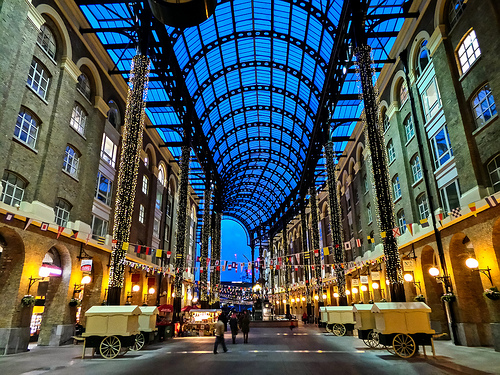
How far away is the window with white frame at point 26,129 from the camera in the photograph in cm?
1608

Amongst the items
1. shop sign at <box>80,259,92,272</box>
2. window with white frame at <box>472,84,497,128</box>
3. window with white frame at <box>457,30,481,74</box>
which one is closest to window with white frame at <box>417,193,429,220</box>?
window with white frame at <box>472,84,497,128</box>

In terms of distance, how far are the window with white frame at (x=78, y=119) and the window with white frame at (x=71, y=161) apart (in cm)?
145

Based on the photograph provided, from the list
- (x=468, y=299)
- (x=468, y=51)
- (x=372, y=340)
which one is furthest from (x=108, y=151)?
(x=468, y=299)

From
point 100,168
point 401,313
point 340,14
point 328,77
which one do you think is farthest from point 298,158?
point 401,313

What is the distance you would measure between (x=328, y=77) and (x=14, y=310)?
26.9 metres

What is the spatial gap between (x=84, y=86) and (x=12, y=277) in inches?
520

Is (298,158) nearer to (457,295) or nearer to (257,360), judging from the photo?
(457,295)

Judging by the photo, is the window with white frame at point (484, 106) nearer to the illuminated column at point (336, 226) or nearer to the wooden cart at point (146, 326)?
the illuminated column at point (336, 226)

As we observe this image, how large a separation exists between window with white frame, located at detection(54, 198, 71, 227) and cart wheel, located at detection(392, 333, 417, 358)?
18.5 metres

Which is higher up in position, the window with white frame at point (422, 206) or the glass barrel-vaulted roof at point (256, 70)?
the glass barrel-vaulted roof at point (256, 70)

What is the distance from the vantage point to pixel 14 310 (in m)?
15.1

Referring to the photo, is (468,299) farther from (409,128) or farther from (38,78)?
(38,78)

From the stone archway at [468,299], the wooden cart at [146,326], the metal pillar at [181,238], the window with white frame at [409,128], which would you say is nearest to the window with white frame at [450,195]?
the stone archway at [468,299]

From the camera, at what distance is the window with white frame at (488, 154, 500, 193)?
14562 millimetres
